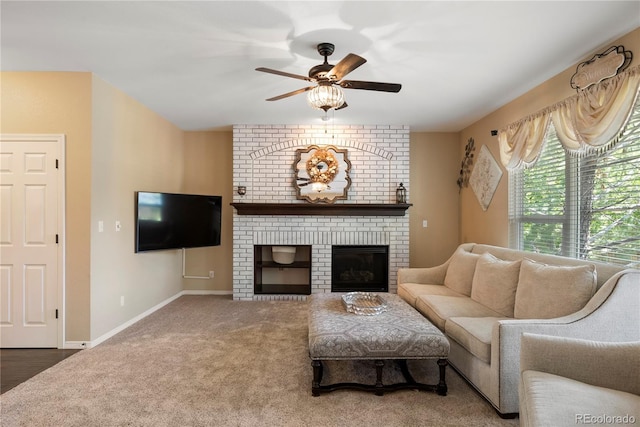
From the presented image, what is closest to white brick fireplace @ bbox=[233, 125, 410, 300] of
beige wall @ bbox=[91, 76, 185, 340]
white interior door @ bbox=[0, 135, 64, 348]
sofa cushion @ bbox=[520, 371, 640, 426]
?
beige wall @ bbox=[91, 76, 185, 340]

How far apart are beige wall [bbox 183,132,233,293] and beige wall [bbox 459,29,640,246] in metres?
3.76

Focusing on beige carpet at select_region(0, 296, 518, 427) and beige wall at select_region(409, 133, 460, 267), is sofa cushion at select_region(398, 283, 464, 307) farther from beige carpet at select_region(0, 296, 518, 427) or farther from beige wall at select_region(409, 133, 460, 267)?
beige wall at select_region(409, 133, 460, 267)

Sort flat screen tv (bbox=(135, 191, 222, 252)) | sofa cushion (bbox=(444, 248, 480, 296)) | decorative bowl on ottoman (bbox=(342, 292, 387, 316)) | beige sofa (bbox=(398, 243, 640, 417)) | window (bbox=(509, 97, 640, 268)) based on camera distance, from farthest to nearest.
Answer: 1. flat screen tv (bbox=(135, 191, 222, 252))
2. sofa cushion (bbox=(444, 248, 480, 296))
3. decorative bowl on ottoman (bbox=(342, 292, 387, 316))
4. window (bbox=(509, 97, 640, 268))
5. beige sofa (bbox=(398, 243, 640, 417))

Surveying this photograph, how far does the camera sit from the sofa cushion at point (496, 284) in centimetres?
272

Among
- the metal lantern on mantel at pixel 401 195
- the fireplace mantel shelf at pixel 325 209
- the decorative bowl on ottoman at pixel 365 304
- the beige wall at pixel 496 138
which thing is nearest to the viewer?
the decorative bowl on ottoman at pixel 365 304

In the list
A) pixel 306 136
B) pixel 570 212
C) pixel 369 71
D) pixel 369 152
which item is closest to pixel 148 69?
pixel 369 71

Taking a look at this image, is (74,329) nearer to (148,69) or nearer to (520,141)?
(148,69)

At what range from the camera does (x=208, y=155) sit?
5.35 metres

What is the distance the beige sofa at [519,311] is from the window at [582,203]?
1.17ft

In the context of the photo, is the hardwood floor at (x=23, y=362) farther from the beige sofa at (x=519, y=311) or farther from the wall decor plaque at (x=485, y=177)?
the wall decor plaque at (x=485, y=177)

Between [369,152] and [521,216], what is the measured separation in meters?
2.23

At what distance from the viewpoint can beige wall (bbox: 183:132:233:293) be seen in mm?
5309

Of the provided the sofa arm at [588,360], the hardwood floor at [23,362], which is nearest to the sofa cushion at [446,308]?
the sofa arm at [588,360]

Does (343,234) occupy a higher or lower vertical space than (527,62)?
lower
